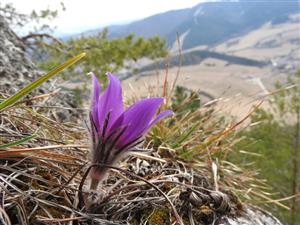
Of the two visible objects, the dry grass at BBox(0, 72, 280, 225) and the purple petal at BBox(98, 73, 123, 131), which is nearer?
the purple petal at BBox(98, 73, 123, 131)

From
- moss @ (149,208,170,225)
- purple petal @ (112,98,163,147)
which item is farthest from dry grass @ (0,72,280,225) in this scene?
purple petal @ (112,98,163,147)

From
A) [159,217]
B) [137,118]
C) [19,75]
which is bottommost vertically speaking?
[159,217]

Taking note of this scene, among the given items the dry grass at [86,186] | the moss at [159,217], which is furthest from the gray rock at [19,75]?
the moss at [159,217]

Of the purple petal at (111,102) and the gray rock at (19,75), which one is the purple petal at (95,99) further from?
the gray rock at (19,75)

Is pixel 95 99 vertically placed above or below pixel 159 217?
above

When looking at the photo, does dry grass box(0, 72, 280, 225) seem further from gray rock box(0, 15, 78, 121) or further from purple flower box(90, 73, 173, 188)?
gray rock box(0, 15, 78, 121)

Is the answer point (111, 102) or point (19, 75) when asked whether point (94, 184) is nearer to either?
point (111, 102)

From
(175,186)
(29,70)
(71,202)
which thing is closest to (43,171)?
(71,202)

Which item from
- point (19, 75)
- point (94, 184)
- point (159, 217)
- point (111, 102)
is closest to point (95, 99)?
point (111, 102)
